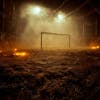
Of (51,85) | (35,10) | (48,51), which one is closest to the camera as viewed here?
(51,85)

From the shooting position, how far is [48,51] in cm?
818

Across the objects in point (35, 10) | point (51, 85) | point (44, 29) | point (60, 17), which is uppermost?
point (35, 10)

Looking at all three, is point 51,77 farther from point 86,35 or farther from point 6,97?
point 86,35

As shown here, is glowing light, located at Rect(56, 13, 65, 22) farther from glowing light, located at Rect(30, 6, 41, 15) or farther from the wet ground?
the wet ground

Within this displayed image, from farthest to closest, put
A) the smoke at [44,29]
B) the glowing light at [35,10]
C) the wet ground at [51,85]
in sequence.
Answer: the glowing light at [35,10] → the smoke at [44,29] → the wet ground at [51,85]

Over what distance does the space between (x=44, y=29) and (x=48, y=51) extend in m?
8.41

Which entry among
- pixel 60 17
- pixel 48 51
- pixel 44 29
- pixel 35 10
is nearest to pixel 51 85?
pixel 48 51

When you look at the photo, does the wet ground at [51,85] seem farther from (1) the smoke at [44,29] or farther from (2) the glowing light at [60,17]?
(2) the glowing light at [60,17]

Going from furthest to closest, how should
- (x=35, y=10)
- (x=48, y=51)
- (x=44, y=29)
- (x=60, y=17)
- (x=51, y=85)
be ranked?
(x=60, y=17)
(x=44, y=29)
(x=35, y=10)
(x=48, y=51)
(x=51, y=85)

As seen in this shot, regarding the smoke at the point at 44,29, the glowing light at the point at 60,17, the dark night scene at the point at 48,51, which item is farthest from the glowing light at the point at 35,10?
the glowing light at the point at 60,17

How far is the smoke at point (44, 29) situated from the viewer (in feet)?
48.2

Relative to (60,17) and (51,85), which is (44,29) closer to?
(60,17)

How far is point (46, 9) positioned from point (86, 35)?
19.6ft

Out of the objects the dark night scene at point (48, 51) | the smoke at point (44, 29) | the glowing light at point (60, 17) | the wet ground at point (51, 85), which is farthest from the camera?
the glowing light at point (60, 17)
